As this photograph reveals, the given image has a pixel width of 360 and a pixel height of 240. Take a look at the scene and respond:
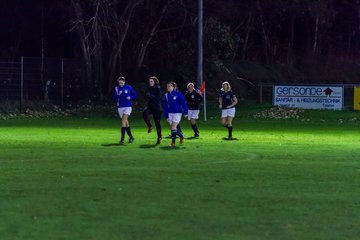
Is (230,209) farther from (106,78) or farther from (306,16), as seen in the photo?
(306,16)

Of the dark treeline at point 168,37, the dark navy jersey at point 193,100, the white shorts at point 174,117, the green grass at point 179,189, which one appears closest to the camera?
the green grass at point 179,189

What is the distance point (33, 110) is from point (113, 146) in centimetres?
1898

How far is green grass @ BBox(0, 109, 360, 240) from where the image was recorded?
32.8ft

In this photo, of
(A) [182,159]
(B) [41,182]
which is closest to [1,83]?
(A) [182,159]

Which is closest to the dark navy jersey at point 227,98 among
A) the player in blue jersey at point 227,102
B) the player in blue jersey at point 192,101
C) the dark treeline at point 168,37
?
the player in blue jersey at point 227,102

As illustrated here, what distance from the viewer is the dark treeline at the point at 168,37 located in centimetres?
4700

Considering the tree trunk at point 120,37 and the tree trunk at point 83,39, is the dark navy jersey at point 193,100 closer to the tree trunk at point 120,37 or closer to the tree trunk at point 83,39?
the tree trunk at point 83,39

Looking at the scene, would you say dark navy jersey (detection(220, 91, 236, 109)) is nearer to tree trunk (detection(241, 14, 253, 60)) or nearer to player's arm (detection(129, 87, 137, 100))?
player's arm (detection(129, 87, 137, 100))

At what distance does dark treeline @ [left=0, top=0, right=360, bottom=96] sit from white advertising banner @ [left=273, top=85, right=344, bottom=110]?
25.8 ft

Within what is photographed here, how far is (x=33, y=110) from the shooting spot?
1607 inches

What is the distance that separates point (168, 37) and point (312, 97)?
39.1 feet

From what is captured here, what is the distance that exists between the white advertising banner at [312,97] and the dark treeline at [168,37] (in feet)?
25.8

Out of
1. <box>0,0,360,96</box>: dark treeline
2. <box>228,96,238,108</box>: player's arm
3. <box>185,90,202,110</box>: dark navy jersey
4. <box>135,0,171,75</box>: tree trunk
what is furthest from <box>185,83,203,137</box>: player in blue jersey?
<box>135,0,171,75</box>: tree trunk

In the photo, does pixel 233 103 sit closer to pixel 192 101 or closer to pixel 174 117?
pixel 192 101
